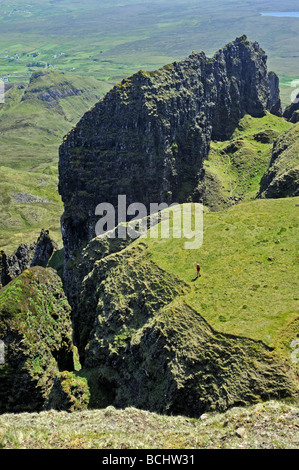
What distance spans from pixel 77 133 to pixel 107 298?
114 m

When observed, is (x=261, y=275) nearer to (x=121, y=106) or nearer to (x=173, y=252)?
(x=173, y=252)

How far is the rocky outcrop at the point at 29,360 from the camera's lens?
178 feet

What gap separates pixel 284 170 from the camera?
A: 403ft

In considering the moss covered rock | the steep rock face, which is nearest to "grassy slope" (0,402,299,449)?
the moss covered rock

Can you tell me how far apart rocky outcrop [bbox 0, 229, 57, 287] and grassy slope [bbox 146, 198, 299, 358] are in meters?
113

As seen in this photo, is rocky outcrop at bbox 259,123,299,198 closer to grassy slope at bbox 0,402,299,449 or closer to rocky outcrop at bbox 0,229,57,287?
grassy slope at bbox 0,402,299,449

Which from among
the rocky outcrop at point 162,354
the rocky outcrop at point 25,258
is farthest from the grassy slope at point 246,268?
the rocky outcrop at point 25,258

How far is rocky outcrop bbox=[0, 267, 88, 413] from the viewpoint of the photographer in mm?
Result: 54219

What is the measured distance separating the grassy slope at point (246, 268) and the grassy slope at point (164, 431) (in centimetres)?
957

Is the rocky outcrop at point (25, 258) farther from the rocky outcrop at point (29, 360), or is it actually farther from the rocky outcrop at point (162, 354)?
the rocky outcrop at point (29, 360)

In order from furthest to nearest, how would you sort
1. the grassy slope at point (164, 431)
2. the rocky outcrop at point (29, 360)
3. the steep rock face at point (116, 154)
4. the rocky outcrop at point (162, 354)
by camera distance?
the steep rock face at point (116, 154), the rocky outcrop at point (29, 360), the rocky outcrop at point (162, 354), the grassy slope at point (164, 431)

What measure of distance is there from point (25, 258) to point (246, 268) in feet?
466

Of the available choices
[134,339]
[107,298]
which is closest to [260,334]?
[134,339]

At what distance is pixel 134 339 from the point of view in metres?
57.8
